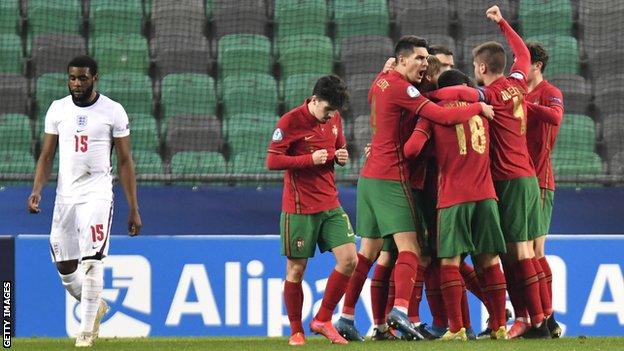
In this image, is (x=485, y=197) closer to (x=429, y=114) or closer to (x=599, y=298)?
(x=429, y=114)

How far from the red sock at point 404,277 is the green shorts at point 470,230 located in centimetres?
17

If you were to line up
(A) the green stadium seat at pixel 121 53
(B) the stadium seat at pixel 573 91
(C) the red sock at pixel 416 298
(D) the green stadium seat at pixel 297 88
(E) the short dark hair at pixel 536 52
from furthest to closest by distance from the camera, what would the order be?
1. (A) the green stadium seat at pixel 121 53
2. (B) the stadium seat at pixel 573 91
3. (D) the green stadium seat at pixel 297 88
4. (E) the short dark hair at pixel 536 52
5. (C) the red sock at pixel 416 298

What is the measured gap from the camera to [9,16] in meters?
12.7

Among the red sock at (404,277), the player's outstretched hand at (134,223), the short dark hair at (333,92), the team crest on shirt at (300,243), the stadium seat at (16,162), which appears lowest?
the red sock at (404,277)

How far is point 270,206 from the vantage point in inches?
380

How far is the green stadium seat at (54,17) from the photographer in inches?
495

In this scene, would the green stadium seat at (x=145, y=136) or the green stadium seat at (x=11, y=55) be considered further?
the green stadium seat at (x=11, y=55)

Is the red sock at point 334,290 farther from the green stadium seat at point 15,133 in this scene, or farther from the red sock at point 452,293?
the green stadium seat at point 15,133

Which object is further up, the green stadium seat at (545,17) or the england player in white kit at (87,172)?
the green stadium seat at (545,17)

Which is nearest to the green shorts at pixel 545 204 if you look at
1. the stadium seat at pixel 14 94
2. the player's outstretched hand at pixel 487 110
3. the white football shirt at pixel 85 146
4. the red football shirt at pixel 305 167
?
the player's outstretched hand at pixel 487 110

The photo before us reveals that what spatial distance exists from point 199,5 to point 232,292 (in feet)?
14.8

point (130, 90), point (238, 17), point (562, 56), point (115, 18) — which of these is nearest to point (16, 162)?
point (130, 90)

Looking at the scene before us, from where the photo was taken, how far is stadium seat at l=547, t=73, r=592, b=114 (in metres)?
12.0

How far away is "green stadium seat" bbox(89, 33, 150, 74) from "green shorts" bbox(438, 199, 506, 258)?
5810 mm
